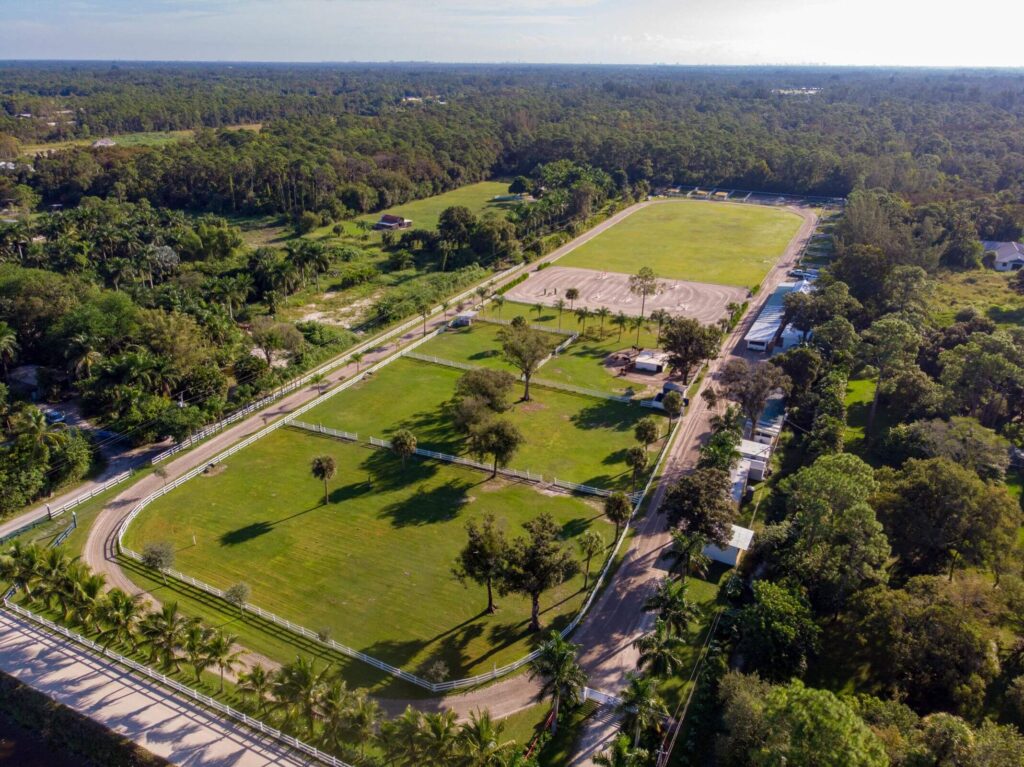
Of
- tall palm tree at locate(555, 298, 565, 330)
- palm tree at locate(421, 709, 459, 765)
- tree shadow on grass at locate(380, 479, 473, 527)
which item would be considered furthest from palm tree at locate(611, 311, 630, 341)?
palm tree at locate(421, 709, 459, 765)

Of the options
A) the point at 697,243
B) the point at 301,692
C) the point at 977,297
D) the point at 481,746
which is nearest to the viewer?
the point at 481,746

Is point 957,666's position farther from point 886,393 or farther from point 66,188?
point 66,188

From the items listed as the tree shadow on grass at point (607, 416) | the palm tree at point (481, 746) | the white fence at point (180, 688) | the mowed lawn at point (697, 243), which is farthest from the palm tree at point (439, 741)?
the mowed lawn at point (697, 243)

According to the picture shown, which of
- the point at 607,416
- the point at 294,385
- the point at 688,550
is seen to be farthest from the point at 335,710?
the point at 294,385

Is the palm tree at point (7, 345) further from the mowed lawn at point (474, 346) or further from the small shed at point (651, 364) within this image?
the small shed at point (651, 364)

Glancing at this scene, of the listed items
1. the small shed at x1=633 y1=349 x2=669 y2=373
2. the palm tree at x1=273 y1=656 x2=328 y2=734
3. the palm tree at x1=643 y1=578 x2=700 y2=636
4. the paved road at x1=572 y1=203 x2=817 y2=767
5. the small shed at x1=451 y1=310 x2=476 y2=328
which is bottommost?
the paved road at x1=572 y1=203 x2=817 y2=767

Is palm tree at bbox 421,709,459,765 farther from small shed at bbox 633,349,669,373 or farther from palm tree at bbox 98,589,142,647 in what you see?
small shed at bbox 633,349,669,373

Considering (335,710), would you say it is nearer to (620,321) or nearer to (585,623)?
(585,623)
